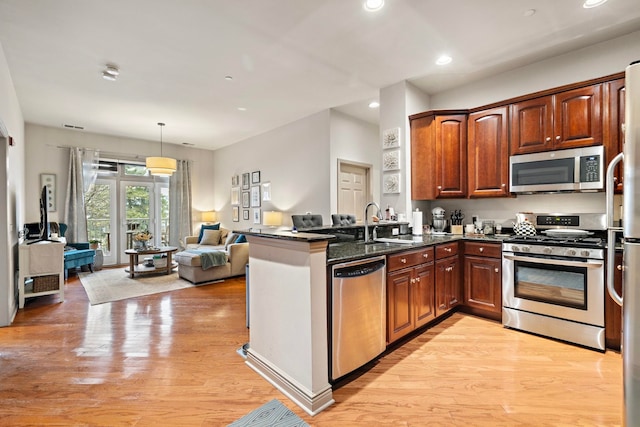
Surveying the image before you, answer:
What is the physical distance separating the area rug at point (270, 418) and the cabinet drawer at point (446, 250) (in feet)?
6.63

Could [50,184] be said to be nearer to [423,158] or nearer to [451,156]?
[423,158]

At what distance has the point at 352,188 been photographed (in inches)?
217

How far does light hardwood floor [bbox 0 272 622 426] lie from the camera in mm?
1774

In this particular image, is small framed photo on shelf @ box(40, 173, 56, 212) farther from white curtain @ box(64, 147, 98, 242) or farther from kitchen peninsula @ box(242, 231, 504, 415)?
kitchen peninsula @ box(242, 231, 504, 415)

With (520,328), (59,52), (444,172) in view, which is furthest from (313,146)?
(520,328)

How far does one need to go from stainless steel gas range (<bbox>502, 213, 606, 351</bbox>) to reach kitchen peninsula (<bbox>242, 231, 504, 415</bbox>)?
1.72 meters

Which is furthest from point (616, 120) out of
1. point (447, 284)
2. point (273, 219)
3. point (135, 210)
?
point (135, 210)

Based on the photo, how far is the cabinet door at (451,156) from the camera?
3.71 meters

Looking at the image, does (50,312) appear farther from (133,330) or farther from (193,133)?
(193,133)

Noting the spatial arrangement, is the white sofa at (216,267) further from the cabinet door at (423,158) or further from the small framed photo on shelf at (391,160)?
the cabinet door at (423,158)

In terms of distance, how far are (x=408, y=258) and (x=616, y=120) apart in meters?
2.33

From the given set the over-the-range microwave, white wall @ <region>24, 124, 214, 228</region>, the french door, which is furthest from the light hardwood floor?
the french door

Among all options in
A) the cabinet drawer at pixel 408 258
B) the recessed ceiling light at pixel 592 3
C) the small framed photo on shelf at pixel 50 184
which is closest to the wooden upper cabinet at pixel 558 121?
the recessed ceiling light at pixel 592 3

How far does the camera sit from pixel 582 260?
103 inches
